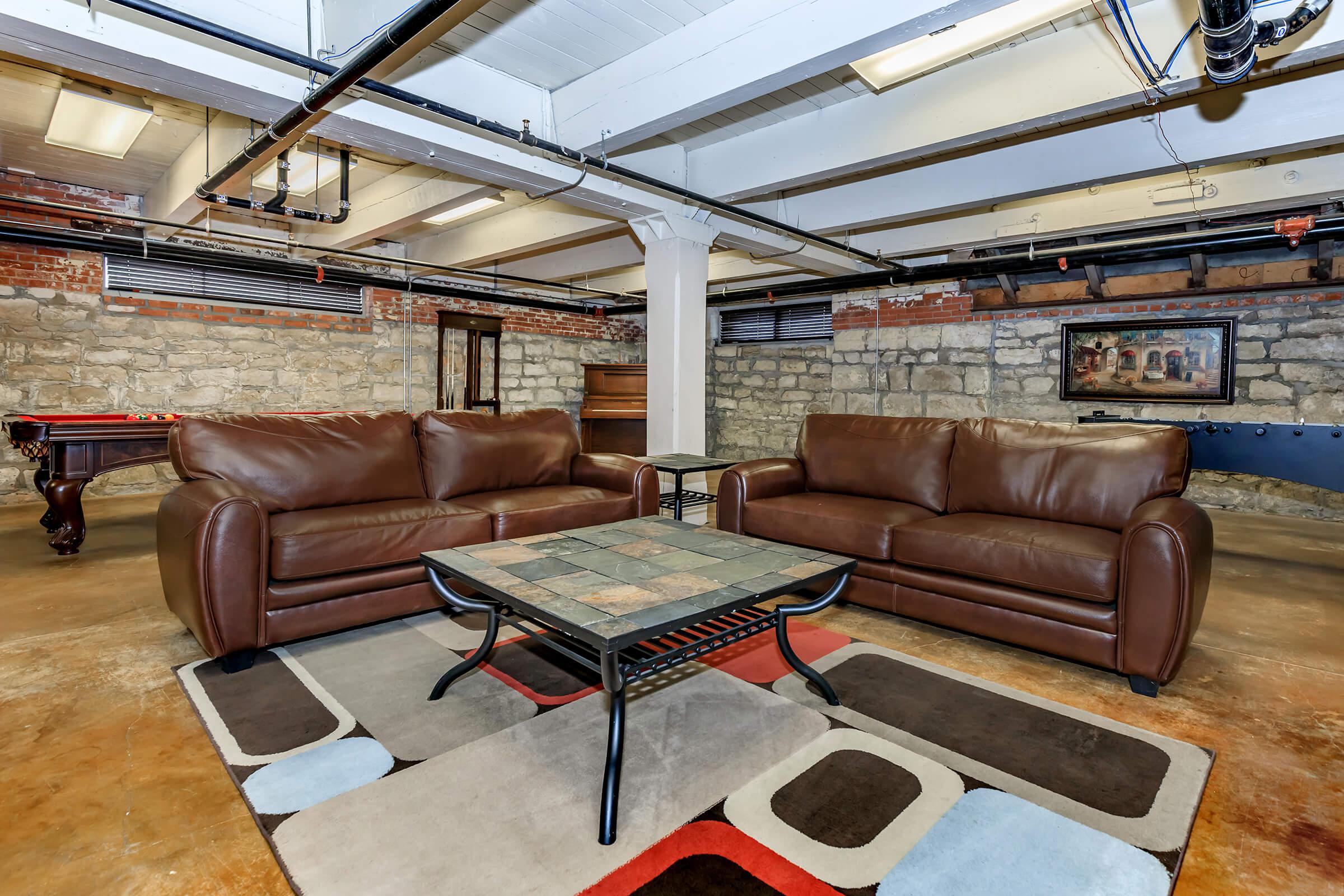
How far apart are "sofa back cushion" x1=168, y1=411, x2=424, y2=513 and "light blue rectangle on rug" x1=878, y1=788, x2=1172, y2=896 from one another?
260 centimetres

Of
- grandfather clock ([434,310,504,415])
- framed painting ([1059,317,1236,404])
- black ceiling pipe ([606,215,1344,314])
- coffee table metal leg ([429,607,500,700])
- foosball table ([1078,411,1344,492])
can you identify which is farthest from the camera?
grandfather clock ([434,310,504,415])

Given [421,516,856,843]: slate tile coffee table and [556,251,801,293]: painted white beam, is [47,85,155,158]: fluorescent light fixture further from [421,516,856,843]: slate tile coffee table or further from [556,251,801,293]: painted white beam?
[556,251,801,293]: painted white beam

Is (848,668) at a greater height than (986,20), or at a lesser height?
lesser

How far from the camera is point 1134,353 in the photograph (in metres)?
5.87

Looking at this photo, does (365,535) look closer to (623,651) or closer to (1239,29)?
(623,651)

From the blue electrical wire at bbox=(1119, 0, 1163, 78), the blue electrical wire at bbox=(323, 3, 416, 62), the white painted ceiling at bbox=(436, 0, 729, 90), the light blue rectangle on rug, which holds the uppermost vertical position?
the white painted ceiling at bbox=(436, 0, 729, 90)

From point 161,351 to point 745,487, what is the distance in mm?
5815

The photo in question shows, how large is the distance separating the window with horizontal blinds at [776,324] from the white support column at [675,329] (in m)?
3.72

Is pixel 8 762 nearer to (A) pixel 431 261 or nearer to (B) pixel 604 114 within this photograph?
(B) pixel 604 114

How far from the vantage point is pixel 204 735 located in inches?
71.4

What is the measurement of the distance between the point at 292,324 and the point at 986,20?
6.63 metres

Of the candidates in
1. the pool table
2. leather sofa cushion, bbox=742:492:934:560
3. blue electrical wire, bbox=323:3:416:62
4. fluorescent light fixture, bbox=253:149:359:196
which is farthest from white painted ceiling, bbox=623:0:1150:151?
the pool table

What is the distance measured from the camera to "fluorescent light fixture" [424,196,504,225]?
17.6 ft

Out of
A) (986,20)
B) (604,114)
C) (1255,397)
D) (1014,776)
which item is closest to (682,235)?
(604,114)
